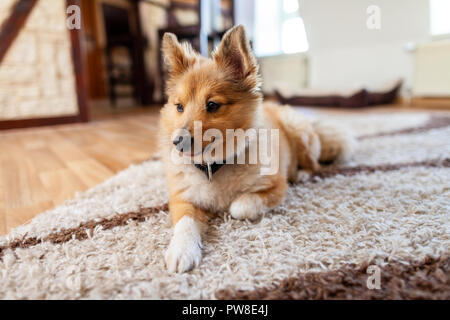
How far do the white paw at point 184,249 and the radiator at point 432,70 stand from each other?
A: 5437 millimetres

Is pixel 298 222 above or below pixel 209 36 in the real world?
below

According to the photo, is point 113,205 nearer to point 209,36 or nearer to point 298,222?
point 298,222

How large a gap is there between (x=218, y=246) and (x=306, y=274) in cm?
33

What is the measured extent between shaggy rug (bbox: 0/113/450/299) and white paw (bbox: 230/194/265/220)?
0.03 m

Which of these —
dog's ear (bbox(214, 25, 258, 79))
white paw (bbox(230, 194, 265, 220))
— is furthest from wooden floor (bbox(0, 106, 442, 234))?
dog's ear (bbox(214, 25, 258, 79))

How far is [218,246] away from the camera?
3.44 feet

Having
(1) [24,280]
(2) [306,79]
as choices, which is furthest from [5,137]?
(2) [306,79]

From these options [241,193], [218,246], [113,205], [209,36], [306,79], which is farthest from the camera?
[306,79]

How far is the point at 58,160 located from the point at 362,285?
244 cm

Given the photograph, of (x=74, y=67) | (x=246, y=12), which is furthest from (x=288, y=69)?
(x=74, y=67)

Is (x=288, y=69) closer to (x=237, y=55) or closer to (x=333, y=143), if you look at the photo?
(x=333, y=143)

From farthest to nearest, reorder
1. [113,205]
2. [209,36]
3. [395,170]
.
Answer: [209,36], [395,170], [113,205]

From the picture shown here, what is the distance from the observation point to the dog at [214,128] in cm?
118
